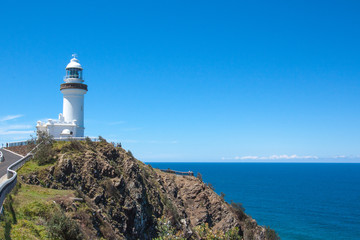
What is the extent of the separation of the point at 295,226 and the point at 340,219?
47.2 ft

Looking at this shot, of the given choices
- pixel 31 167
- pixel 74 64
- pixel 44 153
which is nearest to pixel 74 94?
pixel 74 64

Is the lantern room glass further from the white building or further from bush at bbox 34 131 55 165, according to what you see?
bush at bbox 34 131 55 165

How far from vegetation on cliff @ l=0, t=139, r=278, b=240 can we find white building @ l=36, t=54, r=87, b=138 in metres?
10.3

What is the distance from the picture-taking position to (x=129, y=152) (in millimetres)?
41750

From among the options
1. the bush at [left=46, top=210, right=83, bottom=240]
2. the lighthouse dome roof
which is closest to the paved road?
the bush at [left=46, top=210, right=83, bottom=240]

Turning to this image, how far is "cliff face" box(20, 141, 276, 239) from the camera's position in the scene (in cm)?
2577

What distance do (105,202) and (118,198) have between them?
5.80ft

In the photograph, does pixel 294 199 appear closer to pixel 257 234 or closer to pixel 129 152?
pixel 257 234

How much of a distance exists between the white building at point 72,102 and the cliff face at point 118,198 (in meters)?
10.2

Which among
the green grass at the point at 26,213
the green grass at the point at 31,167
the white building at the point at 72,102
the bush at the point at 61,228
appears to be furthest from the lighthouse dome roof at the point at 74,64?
the bush at the point at 61,228

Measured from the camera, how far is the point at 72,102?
4697cm

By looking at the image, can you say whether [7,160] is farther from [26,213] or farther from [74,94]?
[26,213]

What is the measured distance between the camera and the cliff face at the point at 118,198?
25766 millimetres

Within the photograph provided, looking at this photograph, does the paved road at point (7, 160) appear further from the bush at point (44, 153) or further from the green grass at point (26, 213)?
the green grass at point (26, 213)
